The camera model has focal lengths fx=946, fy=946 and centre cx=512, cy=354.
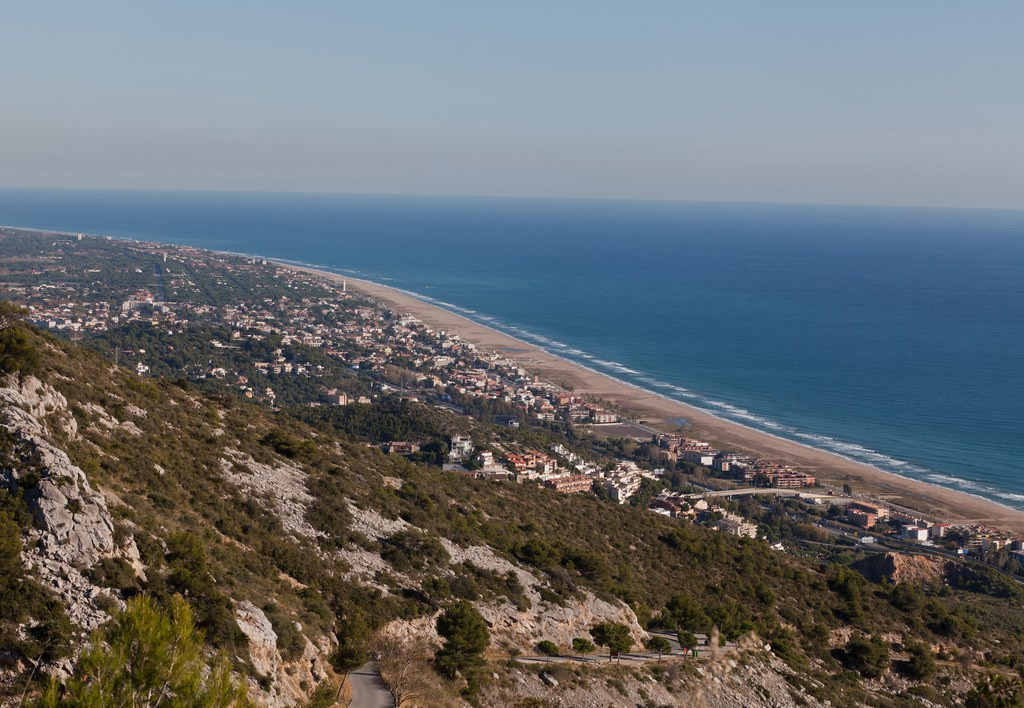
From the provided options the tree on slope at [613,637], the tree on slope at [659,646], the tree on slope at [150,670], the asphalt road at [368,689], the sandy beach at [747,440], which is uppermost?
the tree on slope at [150,670]

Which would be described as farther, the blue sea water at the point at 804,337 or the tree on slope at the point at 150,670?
the blue sea water at the point at 804,337

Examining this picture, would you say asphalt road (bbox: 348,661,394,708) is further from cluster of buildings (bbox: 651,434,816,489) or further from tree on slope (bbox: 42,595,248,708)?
cluster of buildings (bbox: 651,434,816,489)

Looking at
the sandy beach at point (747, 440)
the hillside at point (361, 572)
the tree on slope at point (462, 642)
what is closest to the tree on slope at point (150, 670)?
the hillside at point (361, 572)

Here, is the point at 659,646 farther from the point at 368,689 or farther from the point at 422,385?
the point at 422,385

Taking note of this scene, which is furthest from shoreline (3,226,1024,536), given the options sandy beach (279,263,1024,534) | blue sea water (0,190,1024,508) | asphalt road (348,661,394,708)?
asphalt road (348,661,394,708)

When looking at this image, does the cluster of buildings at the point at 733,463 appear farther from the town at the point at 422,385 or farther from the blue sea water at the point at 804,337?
the blue sea water at the point at 804,337

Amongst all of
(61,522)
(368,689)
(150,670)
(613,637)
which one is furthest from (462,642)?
(150,670)

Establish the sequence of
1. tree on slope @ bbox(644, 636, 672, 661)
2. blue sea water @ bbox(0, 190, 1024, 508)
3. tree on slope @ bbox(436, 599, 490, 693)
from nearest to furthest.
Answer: tree on slope @ bbox(436, 599, 490, 693) → tree on slope @ bbox(644, 636, 672, 661) → blue sea water @ bbox(0, 190, 1024, 508)
